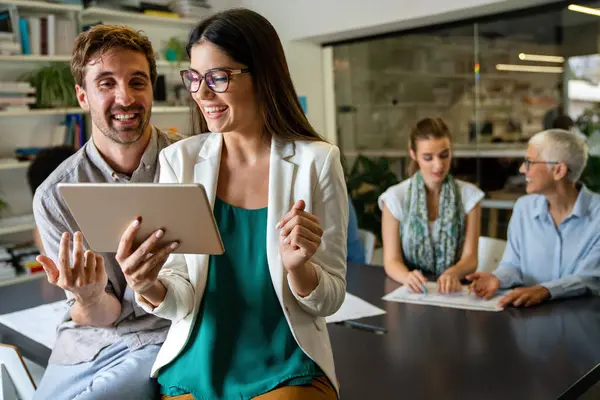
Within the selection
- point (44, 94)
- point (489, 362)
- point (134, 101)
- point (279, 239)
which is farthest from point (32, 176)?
point (489, 362)

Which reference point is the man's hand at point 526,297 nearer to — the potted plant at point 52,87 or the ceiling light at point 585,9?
the ceiling light at point 585,9

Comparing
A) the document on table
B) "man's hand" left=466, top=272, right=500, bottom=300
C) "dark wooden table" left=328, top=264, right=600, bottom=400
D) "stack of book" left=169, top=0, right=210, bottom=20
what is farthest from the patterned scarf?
"stack of book" left=169, top=0, right=210, bottom=20

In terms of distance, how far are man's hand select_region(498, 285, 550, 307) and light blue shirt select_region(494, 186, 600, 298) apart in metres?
0.18

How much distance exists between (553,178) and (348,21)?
2681 mm

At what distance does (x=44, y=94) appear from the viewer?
392 centimetres

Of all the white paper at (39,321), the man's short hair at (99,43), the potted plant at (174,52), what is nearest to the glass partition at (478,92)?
the potted plant at (174,52)

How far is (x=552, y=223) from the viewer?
86.8 inches

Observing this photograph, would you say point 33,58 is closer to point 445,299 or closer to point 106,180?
point 106,180

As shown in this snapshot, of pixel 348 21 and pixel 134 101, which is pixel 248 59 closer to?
pixel 134 101

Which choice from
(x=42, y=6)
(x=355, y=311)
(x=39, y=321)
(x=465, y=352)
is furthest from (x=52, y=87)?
(x=465, y=352)

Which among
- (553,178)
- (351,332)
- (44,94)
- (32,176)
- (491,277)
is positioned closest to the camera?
(351,332)

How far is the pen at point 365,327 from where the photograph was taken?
175 centimetres

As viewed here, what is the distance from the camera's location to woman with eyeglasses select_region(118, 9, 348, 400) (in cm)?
121

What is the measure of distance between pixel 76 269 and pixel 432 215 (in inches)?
70.3
